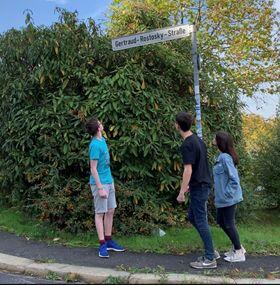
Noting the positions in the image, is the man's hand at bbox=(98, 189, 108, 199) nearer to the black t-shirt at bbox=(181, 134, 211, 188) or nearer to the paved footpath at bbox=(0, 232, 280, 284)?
the paved footpath at bbox=(0, 232, 280, 284)

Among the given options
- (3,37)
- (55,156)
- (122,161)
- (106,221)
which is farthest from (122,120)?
(3,37)

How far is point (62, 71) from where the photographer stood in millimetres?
7445

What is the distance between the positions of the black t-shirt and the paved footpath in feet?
3.32

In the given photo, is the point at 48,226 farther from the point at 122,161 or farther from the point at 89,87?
the point at 89,87

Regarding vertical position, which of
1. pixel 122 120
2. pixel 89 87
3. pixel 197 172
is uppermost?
pixel 89 87

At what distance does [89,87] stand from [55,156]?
1229 mm

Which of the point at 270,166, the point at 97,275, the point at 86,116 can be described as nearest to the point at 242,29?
the point at 270,166

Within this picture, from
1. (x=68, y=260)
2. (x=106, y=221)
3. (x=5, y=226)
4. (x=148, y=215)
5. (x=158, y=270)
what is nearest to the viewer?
(x=158, y=270)

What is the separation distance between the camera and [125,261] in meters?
5.80

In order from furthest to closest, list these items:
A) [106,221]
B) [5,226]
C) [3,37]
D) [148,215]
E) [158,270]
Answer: [3,37] → [5,226] → [148,215] → [106,221] → [158,270]

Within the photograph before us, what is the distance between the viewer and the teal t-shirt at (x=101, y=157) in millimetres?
5891

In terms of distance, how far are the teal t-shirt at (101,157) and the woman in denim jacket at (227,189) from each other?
1.40 meters

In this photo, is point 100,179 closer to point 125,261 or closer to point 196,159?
point 125,261

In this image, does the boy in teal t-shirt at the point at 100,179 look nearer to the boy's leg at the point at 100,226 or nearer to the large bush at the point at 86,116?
the boy's leg at the point at 100,226
